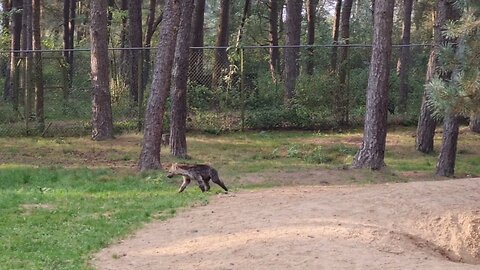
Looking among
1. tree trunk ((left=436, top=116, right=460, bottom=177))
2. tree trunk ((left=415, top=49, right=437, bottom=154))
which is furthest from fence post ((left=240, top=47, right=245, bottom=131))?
tree trunk ((left=436, top=116, right=460, bottom=177))

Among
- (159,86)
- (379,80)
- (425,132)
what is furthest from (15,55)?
(379,80)

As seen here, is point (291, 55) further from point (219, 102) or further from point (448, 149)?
point (448, 149)

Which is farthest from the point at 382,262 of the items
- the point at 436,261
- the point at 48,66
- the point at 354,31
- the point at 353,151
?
the point at 354,31

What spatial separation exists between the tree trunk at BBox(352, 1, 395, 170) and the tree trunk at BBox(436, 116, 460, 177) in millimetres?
1237

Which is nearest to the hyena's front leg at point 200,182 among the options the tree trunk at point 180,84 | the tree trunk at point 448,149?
the tree trunk at point 180,84

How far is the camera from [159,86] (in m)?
14.5

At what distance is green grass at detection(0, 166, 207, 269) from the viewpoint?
8.67 m

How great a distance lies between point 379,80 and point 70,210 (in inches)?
271

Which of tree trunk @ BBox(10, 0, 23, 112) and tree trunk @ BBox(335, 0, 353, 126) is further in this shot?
tree trunk @ BBox(10, 0, 23, 112)

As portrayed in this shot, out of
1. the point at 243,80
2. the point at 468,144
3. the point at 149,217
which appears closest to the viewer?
the point at 149,217

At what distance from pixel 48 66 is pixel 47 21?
26776 mm

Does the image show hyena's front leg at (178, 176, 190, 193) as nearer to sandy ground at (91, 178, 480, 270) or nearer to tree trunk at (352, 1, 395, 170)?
sandy ground at (91, 178, 480, 270)

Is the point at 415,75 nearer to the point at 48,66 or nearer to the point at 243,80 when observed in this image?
the point at 243,80

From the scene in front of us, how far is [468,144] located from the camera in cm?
1962
